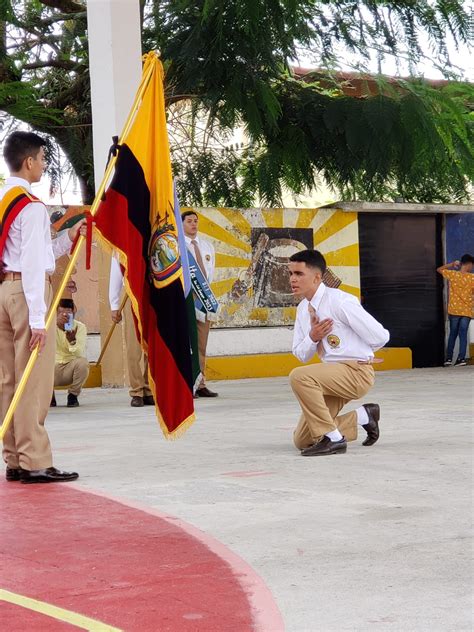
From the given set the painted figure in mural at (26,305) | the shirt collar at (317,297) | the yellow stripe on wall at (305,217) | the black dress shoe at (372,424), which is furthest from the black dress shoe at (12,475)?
the yellow stripe on wall at (305,217)

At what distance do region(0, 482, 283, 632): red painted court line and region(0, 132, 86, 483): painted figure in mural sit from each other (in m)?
0.63

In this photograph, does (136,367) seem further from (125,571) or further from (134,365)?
(125,571)

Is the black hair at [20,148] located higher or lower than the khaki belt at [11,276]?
higher

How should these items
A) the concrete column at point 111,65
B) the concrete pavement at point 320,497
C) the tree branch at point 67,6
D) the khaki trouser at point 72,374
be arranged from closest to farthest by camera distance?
1. the concrete pavement at point 320,497
2. the khaki trouser at point 72,374
3. the concrete column at point 111,65
4. the tree branch at point 67,6

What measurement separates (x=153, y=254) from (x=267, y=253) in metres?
8.72

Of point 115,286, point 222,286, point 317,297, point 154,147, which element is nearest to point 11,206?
point 154,147

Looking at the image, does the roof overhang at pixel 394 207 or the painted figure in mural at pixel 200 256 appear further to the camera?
the roof overhang at pixel 394 207

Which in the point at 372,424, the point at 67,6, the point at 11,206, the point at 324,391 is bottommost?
the point at 372,424

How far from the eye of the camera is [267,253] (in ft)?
51.4

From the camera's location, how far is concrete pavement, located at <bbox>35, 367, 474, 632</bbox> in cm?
423

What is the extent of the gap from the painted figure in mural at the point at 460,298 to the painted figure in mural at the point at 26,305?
1067 centimetres

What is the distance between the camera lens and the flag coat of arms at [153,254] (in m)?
6.93

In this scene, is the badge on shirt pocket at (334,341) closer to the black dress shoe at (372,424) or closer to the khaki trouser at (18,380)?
the black dress shoe at (372,424)

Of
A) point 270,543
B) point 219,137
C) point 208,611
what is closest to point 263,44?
point 219,137
